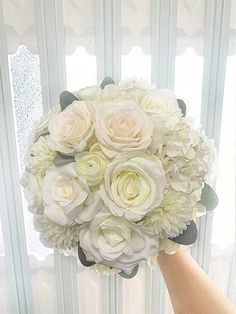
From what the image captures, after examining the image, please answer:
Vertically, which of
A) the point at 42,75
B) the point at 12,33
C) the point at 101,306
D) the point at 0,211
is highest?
the point at 12,33

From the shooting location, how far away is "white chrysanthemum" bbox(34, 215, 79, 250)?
756 millimetres

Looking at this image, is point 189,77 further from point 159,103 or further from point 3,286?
point 3,286

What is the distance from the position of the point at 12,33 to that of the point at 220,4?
535mm

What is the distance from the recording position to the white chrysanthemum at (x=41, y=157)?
0.74m

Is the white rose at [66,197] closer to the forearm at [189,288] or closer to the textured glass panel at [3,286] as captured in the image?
the forearm at [189,288]

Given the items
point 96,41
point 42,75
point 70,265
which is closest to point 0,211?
point 70,265

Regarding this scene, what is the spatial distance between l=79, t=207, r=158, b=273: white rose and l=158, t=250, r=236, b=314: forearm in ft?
0.66

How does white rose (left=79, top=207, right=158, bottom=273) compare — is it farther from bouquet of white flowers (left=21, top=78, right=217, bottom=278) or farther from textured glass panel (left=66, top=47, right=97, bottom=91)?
textured glass panel (left=66, top=47, right=97, bottom=91)

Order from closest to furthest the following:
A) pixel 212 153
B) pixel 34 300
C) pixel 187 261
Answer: pixel 212 153 < pixel 187 261 < pixel 34 300

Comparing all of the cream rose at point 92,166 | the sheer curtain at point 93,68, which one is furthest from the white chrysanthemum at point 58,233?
the sheer curtain at point 93,68

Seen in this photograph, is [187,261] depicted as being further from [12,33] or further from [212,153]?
[12,33]

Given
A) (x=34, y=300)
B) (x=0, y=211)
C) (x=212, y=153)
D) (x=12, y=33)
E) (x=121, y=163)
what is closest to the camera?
(x=121, y=163)

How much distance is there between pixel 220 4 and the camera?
1049 mm

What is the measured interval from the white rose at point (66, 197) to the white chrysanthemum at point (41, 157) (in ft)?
0.08
